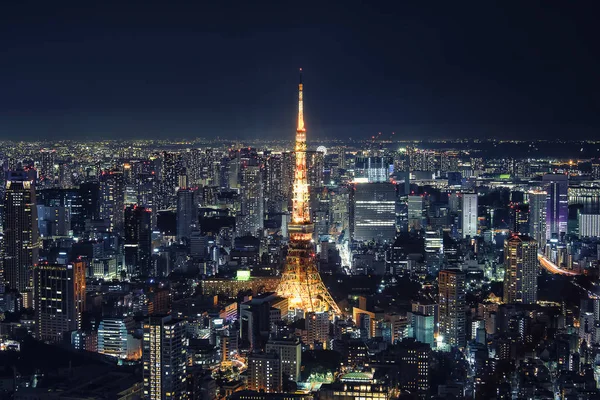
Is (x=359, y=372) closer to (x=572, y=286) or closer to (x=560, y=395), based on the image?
(x=560, y=395)

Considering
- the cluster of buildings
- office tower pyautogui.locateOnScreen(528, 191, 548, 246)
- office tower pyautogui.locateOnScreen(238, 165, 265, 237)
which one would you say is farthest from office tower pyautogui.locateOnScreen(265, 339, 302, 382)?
office tower pyautogui.locateOnScreen(238, 165, 265, 237)

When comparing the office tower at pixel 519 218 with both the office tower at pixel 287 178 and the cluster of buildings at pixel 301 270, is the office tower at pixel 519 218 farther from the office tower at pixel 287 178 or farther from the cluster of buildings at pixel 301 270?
the office tower at pixel 287 178

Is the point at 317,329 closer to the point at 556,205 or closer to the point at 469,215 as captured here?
the point at 556,205

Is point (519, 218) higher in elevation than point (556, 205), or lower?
lower

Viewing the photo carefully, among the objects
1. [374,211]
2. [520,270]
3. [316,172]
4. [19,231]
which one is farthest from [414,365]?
[374,211]

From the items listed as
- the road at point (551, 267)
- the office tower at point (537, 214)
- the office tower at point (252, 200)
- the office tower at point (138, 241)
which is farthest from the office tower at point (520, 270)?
the office tower at point (252, 200)

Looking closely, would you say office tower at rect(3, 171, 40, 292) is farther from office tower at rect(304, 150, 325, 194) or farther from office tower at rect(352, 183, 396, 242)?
office tower at rect(352, 183, 396, 242)
